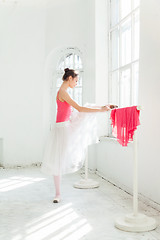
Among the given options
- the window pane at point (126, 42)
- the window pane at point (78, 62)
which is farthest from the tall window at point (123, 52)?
the window pane at point (78, 62)

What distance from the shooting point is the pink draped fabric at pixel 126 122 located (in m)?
2.59

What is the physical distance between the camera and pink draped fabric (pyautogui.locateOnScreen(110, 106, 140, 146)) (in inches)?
102

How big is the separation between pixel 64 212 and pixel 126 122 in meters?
1.11

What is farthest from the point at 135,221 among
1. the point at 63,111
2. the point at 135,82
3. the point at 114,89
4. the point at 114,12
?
the point at 114,12

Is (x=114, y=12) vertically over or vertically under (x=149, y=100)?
over

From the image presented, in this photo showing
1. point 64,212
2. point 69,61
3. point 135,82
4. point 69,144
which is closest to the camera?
point 64,212

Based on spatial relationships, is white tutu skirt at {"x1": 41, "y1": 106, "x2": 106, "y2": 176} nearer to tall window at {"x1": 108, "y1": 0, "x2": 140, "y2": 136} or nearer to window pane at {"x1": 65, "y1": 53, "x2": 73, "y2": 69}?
tall window at {"x1": 108, "y1": 0, "x2": 140, "y2": 136}

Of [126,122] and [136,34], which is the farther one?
[136,34]

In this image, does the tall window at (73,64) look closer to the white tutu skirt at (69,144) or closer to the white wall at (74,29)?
the white wall at (74,29)

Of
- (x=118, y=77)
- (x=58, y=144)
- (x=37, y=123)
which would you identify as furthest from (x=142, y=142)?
(x=37, y=123)

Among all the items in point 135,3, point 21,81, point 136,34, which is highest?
point 135,3

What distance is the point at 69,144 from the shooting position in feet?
11.4

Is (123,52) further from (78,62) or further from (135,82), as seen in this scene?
(78,62)

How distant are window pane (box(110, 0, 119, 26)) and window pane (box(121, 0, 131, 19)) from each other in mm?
334
